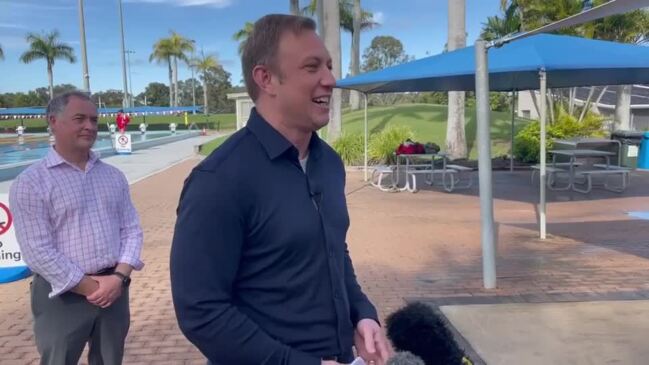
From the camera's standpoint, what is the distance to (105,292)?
2766 mm

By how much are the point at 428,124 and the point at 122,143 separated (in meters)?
12.5

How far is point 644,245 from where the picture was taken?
7.33 metres

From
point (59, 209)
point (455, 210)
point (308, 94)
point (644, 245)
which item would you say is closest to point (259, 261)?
point (308, 94)

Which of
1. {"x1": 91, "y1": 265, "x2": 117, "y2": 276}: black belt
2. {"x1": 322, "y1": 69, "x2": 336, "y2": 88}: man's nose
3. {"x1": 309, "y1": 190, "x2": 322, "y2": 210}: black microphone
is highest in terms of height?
{"x1": 322, "y1": 69, "x2": 336, "y2": 88}: man's nose

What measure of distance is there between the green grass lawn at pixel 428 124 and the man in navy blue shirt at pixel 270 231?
59.4 ft

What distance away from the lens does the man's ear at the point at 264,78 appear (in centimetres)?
165

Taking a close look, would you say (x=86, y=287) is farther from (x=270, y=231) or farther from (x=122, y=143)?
(x=122, y=143)

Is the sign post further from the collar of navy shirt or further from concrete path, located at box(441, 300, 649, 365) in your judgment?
the collar of navy shirt

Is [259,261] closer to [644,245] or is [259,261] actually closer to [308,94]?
[308,94]

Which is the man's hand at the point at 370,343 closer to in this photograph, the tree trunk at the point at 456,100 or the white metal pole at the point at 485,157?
the white metal pole at the point at 485,157

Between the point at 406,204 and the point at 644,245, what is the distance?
4400 millimetres

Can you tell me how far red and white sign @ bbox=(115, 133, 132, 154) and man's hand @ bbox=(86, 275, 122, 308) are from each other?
22.7 meters

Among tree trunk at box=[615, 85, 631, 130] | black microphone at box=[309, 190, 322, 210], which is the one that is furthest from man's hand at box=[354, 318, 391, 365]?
tree trunk at box=[615, 85, 631, 130]

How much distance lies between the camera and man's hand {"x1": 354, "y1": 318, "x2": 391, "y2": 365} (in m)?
1.85
